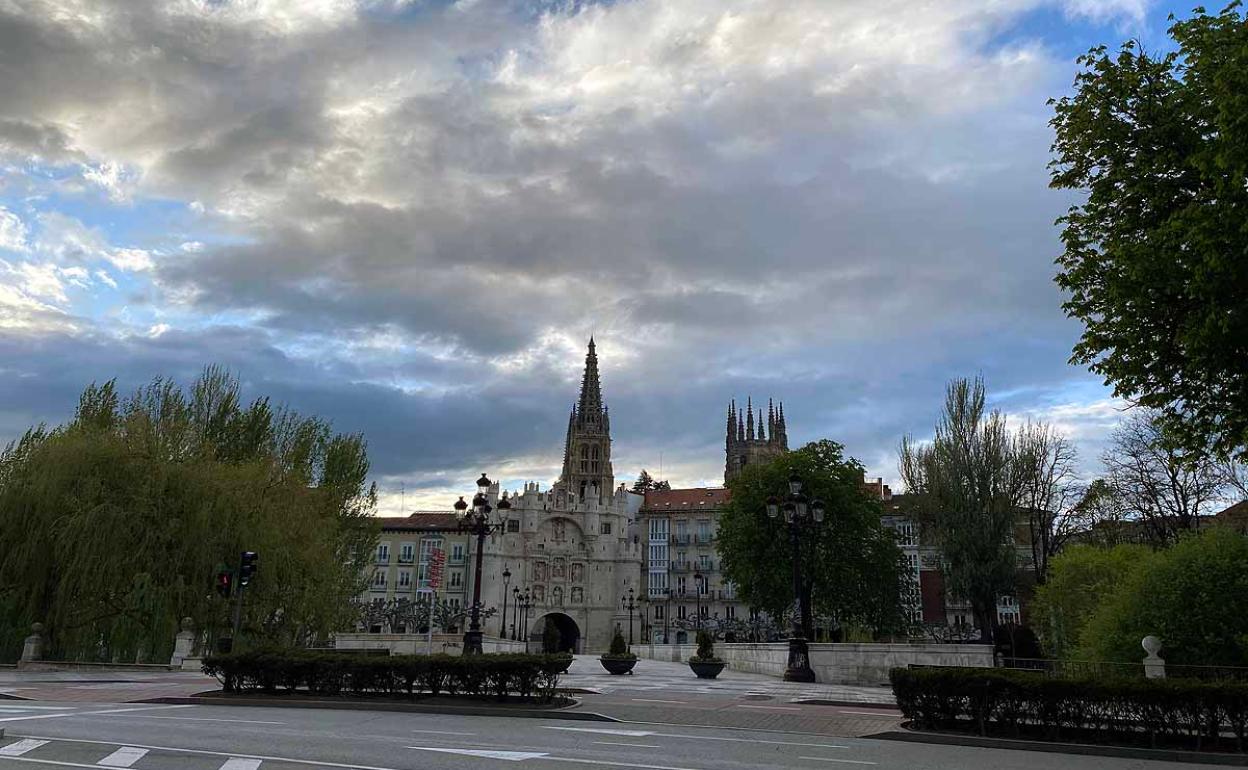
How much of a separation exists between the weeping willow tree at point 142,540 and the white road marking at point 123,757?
19222 millimetres

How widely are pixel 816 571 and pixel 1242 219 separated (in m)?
36.4

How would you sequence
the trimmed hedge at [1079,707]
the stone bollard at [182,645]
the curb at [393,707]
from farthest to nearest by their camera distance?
the stone bollard at [182,645]
the curb at [393,707]
the trimmed hedge at [1079,707]

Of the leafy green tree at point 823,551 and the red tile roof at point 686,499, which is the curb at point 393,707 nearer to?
the leafy green tree at point 823,551

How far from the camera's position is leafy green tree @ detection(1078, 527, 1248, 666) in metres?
20.7

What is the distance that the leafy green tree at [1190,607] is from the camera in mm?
20672

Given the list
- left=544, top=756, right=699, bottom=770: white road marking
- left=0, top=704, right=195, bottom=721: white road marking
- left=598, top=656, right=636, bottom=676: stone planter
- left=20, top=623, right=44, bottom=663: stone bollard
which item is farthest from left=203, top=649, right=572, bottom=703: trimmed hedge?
left=598, top=656, right=636, bottom=676: stone planter

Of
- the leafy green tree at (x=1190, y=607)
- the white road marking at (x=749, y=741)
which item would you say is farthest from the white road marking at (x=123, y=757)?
the leafy green tree at (x=1190, y=607)

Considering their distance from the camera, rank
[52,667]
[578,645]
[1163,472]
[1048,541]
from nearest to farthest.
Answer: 1. [52,667]
2. [1163,472]
3. [1048,541]
4. [578,645]

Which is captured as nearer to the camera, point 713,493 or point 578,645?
point 578,645

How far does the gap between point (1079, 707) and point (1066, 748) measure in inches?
29.8

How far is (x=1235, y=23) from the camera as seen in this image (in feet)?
52.4

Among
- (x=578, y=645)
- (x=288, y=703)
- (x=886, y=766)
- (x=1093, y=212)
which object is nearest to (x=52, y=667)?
(x=288, y=703)

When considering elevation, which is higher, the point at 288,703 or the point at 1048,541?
the point at 1048,541

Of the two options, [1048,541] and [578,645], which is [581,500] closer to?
[578,645]
